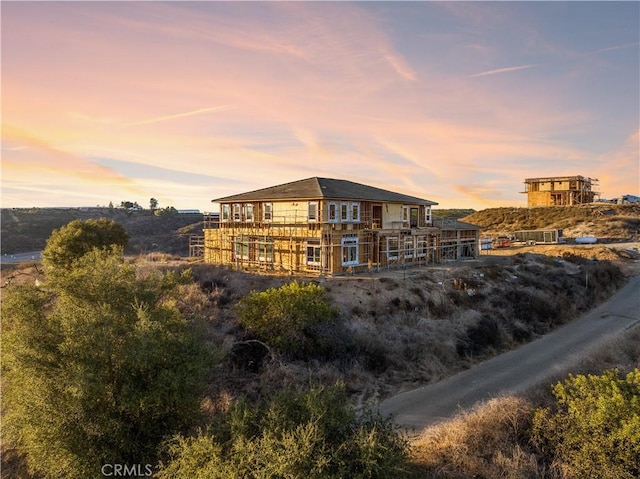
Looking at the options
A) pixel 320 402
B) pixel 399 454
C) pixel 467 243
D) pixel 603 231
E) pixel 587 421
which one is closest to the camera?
pixel 399 454

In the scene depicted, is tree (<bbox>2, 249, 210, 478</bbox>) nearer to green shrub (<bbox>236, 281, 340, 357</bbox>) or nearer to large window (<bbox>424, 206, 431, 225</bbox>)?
green shrub (<bbox>236, 281, 340, 357</bbox>)

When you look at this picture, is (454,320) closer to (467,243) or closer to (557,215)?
(467,243)

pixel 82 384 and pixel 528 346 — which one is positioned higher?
pixel 82 384

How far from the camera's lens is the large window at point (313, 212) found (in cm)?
3003

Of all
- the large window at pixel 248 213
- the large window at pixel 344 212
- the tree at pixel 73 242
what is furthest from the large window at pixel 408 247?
the tree at pixel 73 242

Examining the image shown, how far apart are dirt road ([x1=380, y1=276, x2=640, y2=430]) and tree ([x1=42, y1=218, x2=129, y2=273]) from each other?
25.5m

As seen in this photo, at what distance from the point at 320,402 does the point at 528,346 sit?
1930cm

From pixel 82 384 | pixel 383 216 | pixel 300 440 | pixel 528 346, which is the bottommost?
pixel 528 346

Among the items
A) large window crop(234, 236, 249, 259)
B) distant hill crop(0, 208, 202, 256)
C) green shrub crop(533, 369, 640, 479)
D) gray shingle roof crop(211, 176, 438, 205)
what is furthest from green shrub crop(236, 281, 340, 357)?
distant hill crop(0, 208, 202, 256)

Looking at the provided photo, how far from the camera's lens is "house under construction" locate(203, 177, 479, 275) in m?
30.1

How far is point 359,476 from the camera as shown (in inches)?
328

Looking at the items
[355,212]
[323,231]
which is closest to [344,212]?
[355,212]

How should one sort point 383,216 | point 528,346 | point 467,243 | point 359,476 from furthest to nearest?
point 467,243
point 383,216
point 528,346
point 359,476

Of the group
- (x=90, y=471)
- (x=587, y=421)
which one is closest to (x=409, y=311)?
(x=587, y=421)
